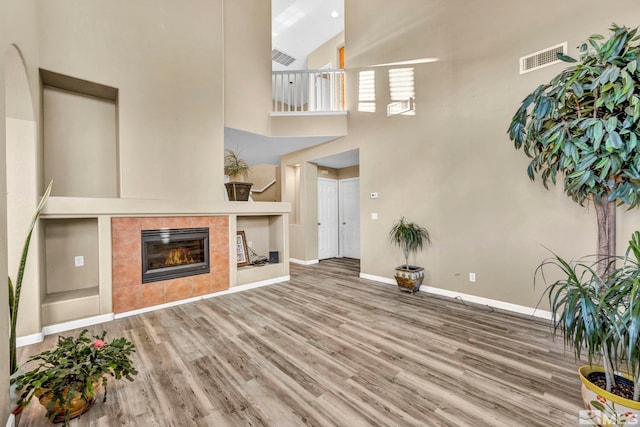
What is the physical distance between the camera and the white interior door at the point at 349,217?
6613mm

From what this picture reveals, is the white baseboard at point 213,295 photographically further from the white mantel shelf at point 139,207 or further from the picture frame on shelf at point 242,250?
the white mantel shelf at point 139,207

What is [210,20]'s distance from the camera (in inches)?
156

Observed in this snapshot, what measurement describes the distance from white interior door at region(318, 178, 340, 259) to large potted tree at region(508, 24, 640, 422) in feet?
15.6

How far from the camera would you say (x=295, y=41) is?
7.06m

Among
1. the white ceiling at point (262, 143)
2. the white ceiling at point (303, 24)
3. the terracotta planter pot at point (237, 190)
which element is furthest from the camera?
the white ceiling at point (303, 24)

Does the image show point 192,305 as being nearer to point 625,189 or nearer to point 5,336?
point 5,336

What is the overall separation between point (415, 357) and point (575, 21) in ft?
12.1

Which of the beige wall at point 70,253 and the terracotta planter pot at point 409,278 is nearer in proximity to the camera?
the beige wall at point 70,253

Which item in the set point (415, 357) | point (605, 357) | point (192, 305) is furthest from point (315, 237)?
point (605, 357)

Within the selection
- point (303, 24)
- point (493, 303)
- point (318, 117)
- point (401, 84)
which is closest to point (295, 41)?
point (303, 24)

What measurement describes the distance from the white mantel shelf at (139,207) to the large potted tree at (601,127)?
12.0ft

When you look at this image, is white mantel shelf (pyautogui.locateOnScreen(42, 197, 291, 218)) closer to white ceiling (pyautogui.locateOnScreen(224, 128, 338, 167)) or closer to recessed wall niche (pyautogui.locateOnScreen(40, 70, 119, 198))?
recessed wall niche (pyautogui.locateOnScreen(40, 70, 119, 198))

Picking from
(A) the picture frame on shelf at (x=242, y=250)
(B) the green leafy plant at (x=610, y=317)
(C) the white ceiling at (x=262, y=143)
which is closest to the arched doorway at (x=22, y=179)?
(C) the white ceiling at (x=262, y=143)

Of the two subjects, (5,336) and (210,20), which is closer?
(5,336)
